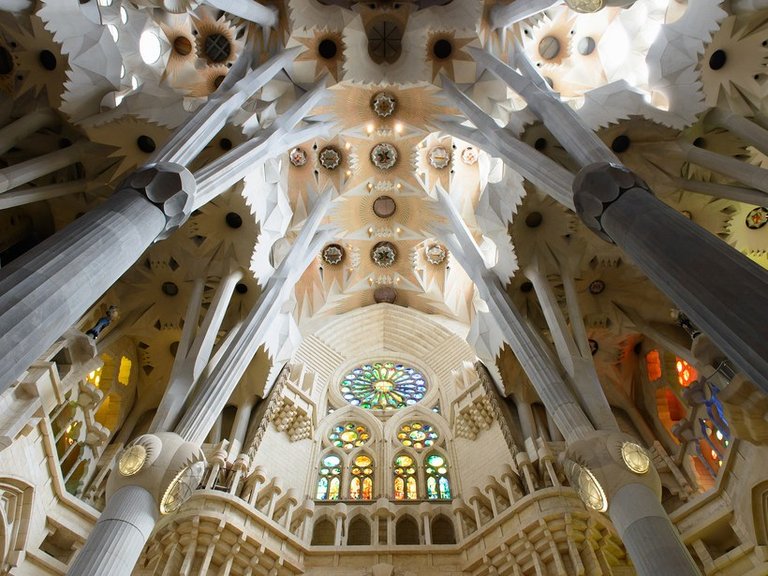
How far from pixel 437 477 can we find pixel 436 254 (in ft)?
26.8

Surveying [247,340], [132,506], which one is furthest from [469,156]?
[132,506]

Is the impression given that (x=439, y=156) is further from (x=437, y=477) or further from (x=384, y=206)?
(x=437, y=477)

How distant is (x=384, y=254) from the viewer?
65.2 feet

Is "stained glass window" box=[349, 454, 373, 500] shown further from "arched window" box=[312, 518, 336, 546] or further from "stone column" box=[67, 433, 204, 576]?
"stone column" box=[67, 433, 204, 576]

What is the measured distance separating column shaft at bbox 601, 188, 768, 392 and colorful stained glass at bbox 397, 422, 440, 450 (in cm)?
999

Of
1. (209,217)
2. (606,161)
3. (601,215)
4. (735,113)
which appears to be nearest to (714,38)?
(735,113)

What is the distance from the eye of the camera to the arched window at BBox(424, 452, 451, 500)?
14.0 meters

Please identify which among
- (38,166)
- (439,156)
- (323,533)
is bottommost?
(323,533)

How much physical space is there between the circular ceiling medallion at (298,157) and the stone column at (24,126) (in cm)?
728

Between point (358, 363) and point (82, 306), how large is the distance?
13.5 m

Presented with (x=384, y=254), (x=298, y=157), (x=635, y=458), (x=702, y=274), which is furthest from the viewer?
(x=384, y=254)

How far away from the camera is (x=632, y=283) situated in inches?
550

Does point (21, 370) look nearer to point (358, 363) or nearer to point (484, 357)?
point (484, 357)

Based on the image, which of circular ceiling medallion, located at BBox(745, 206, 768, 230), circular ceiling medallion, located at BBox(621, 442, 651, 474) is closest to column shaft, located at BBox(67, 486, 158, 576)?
circular ceiling medallion, located at BBox(621, 442, 651, 474)
